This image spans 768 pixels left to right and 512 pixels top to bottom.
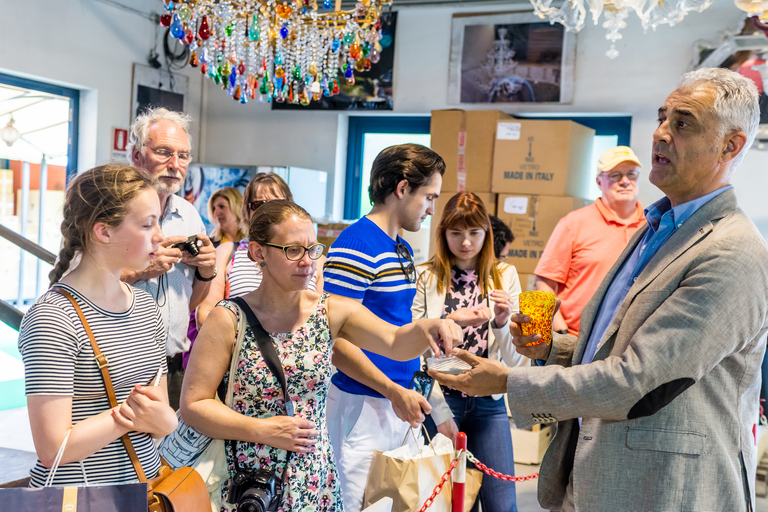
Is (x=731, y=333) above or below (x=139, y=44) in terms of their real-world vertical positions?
below

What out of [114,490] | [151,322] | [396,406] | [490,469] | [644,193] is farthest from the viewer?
[644,193]

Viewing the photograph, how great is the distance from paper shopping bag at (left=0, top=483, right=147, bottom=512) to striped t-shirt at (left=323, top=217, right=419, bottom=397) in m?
0.96

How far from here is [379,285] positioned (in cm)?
213

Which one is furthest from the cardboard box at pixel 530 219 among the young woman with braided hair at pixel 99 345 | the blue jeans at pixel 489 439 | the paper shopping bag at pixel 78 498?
the paper shopping bag at pixel 78 498

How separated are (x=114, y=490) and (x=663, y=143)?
1334 mm

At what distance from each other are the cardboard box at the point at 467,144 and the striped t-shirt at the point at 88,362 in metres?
3.74

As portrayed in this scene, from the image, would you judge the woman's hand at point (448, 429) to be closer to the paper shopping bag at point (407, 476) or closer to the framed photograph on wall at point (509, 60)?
the paper shopping bag at point (407, 476)

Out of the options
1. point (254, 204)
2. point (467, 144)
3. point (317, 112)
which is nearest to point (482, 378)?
point (254, 204)

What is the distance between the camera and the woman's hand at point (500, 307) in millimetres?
2232

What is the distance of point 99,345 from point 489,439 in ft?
5.23

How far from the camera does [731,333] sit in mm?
1337

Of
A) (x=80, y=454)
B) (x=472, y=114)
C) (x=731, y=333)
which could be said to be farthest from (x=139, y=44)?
(x=731, y=333)

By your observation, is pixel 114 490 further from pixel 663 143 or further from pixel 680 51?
pixel 680 51

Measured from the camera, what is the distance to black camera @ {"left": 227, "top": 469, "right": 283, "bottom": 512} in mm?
1466
